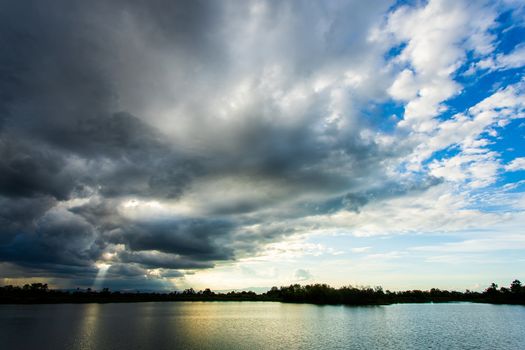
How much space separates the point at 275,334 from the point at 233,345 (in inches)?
856

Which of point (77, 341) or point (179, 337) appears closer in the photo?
point (77, 341)

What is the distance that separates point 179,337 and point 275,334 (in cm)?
2490

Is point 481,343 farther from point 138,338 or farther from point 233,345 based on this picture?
point 138,338

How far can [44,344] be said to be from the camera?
72250 millimetres

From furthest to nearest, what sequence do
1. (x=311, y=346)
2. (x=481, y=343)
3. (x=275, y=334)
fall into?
(x=275, y=334) → (x=481, y=343) → (x=311, y=346)

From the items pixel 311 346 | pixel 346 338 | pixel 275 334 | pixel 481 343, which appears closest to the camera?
pixel 311 346

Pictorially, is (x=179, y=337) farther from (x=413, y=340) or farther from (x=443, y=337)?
(x=443, y=337)

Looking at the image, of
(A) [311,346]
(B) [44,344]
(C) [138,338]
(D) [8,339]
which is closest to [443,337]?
(A) [311,346]

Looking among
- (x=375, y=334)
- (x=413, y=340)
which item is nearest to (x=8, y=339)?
(x=375, y=334)

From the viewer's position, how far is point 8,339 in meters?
80.2

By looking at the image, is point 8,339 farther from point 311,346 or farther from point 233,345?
point 311,346

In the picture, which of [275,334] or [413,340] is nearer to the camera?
[413,340]

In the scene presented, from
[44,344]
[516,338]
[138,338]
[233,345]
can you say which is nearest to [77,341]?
[44,344]

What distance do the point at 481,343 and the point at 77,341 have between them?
92.2 meters
